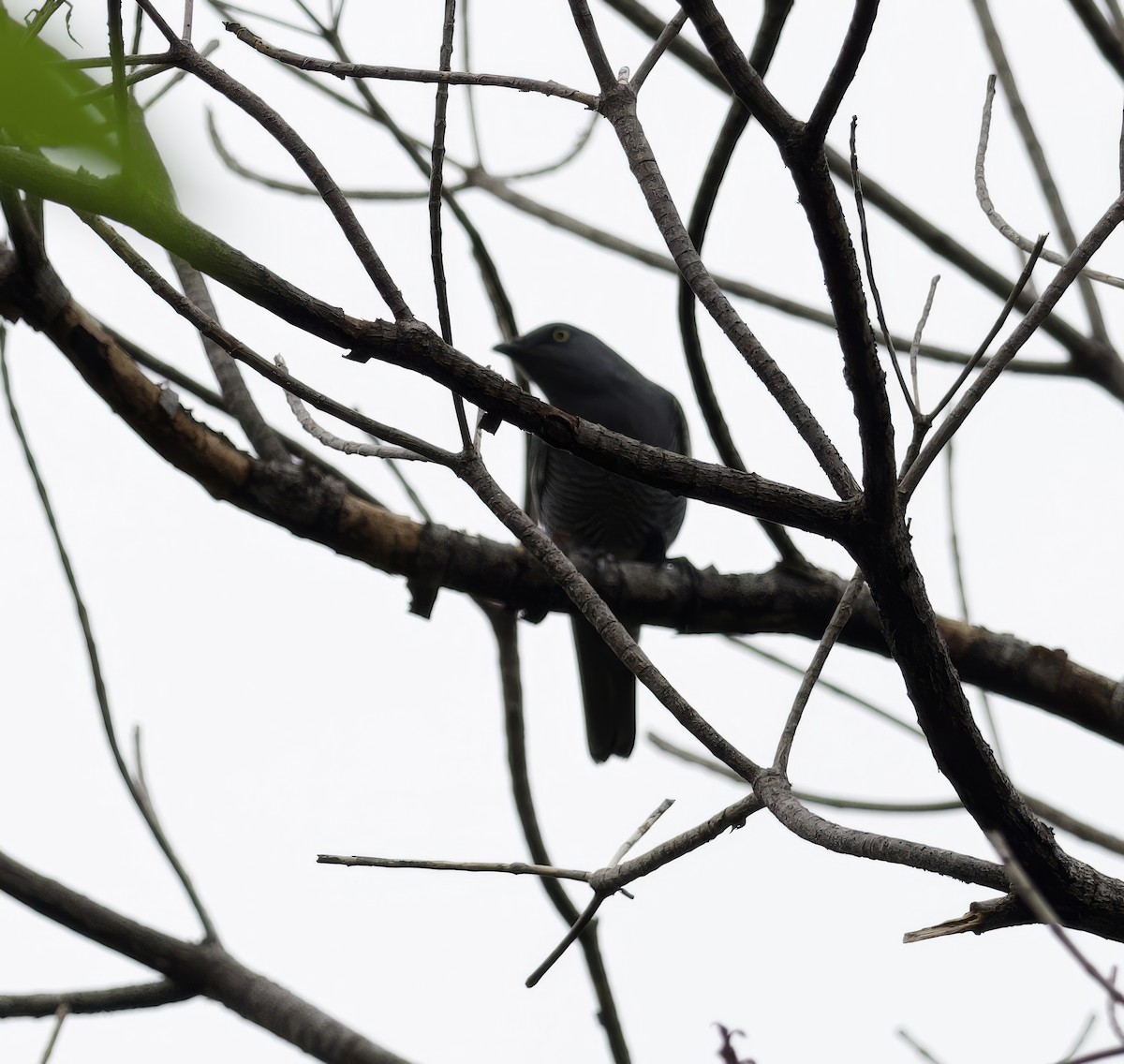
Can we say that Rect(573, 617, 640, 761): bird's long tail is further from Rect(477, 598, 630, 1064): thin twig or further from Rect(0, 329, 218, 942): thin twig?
Rect(0, 329, 218, 942): thin twig

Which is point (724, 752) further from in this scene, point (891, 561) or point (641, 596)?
point (641, 596)

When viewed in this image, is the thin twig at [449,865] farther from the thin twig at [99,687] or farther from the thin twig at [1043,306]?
the thin twig at [99,687]

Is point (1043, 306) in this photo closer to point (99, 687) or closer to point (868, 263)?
point (868, 263)

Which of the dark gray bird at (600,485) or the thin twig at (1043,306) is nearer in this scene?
the thin twig at (1043,306)

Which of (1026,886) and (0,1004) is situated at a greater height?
(0,1004)

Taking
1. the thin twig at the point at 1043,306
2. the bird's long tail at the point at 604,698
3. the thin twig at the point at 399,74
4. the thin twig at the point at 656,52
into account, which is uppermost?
the bird's long tail at the point at 604,698

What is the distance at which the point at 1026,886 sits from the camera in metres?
1.13

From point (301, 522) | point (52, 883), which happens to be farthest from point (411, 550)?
point (52, 883)

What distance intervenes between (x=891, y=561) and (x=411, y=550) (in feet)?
6.89

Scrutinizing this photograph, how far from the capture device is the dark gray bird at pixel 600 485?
696 cm

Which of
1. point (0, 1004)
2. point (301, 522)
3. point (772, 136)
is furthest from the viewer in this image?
point (301, 522)

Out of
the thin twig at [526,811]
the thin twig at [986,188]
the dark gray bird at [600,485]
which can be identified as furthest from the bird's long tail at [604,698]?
the thin twig at [986,188]

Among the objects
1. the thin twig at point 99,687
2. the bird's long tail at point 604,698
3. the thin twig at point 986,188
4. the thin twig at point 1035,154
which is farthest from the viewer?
the bird's long tail at point 604,698

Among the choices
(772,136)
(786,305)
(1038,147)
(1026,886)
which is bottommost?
(1026,886)
